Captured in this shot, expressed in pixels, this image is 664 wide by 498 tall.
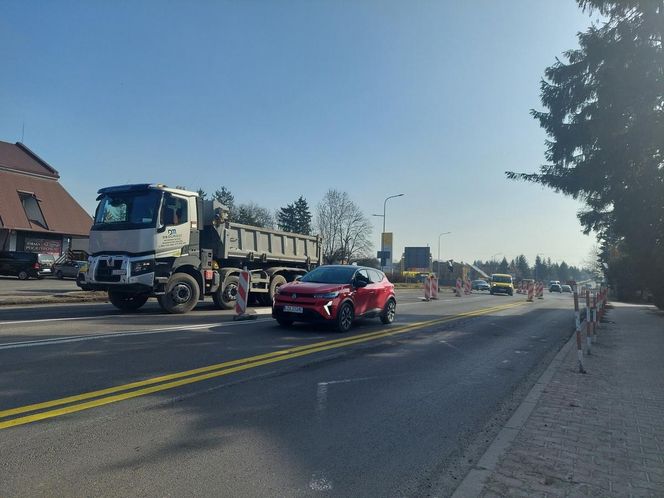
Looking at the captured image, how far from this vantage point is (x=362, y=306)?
12086mm

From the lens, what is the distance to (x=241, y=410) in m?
5.29

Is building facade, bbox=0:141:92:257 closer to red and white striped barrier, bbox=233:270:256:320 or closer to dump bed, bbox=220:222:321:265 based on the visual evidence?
dump bed, bbox=220:222:321:265

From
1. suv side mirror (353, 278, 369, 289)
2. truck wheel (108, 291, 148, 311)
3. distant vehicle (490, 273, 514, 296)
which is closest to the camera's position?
suv side mirror (353, 278, 369, 289)

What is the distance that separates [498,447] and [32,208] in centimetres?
4405

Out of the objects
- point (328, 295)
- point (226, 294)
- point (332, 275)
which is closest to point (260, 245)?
point (226, 294)

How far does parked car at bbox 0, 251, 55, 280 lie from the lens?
3241 cm

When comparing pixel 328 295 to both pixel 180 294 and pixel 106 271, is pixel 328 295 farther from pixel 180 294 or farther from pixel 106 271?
pixel 106 271

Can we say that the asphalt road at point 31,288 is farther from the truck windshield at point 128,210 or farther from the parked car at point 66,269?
the truck windshield at point 128,210

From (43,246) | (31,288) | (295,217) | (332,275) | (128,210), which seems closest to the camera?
(332,275)

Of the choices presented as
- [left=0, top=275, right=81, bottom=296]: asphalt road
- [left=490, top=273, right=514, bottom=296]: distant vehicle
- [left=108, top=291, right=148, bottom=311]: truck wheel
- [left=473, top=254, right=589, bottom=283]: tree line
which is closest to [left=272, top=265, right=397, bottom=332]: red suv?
[left=108, top=291, right=148, bottom=311]: truck wheel

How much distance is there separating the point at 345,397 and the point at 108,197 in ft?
33.2

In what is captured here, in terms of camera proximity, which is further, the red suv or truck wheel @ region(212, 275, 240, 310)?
truck wheel @ region(212, 275, 240, 310)

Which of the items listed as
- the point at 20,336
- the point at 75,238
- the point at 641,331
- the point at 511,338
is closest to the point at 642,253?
the point at 641,331

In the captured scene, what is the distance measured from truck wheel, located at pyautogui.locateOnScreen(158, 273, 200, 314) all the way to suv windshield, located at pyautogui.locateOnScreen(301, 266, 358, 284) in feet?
11.5
